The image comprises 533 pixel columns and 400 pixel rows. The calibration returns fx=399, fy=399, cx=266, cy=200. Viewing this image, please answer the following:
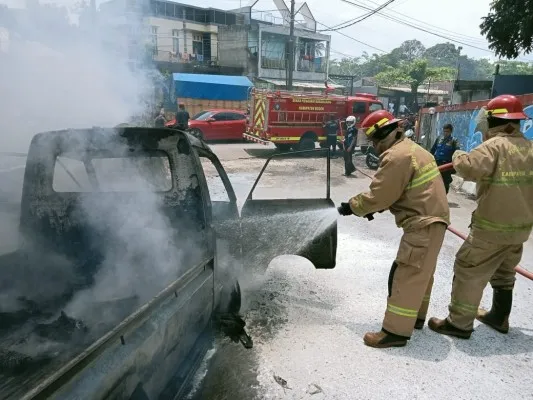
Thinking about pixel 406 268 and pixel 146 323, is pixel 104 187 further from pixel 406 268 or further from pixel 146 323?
pixel 406 268

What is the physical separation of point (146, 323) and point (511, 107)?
292cm

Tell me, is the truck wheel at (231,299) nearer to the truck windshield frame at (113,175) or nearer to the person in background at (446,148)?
the truck windshield frame at (113,175)

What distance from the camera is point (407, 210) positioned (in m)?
2.92

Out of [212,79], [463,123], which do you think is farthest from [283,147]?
[212,79]

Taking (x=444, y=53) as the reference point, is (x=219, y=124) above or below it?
below

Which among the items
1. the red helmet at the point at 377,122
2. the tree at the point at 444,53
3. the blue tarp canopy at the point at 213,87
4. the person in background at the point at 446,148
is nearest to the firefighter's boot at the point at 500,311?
the red helmet at the point at 377,122

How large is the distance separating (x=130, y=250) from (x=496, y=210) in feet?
8.99

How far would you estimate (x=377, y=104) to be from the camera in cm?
1594

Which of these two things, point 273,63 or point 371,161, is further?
point 273,63

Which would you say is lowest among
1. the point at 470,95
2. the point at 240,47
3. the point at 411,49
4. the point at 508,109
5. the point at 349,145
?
the point at 349,145

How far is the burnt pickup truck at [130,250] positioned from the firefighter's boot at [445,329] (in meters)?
0.98

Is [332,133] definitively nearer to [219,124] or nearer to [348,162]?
[348,162]

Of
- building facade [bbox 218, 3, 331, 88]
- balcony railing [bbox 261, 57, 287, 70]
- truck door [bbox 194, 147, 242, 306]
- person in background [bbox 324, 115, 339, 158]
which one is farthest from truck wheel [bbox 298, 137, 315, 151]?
balcony railing [bbox 261, 57, 287, 70]

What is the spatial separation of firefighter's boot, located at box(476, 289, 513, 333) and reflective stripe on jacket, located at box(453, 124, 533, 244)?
508 millimetres
